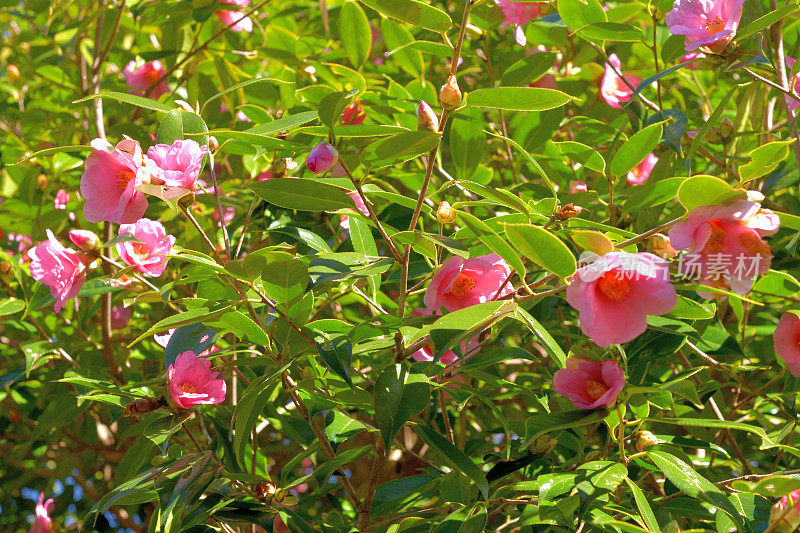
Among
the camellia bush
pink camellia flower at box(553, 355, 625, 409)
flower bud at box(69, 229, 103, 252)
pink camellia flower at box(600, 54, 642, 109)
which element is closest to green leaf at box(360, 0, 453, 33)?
the camellia bush

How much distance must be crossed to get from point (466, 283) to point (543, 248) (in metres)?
0.27

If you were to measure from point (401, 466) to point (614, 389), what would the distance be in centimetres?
110

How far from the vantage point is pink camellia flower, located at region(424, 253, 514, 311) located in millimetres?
905

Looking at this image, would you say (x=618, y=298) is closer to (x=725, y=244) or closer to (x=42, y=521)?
(x=725, y=244)

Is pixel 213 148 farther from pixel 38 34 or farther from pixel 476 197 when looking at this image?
pixel 38 34

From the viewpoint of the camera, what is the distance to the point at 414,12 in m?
0.84

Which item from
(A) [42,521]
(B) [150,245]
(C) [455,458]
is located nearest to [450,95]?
(C) [455,458]

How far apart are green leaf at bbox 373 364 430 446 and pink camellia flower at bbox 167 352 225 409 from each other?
31cm

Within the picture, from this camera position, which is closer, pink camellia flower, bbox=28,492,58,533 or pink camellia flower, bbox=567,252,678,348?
pink camellia flower, bbox=567,252,678,348

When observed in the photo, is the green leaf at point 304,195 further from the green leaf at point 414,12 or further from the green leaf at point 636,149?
the green leaf at point 636,149

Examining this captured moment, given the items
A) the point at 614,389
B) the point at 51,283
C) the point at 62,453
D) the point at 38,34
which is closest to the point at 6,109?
the point at 38,34

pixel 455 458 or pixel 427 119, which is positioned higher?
pixel 427 119

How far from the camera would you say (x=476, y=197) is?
131cm

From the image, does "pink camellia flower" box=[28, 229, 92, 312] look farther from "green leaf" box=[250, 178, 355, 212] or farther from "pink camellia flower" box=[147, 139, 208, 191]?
"green leaf" box=[250, 178, 355, 212]
